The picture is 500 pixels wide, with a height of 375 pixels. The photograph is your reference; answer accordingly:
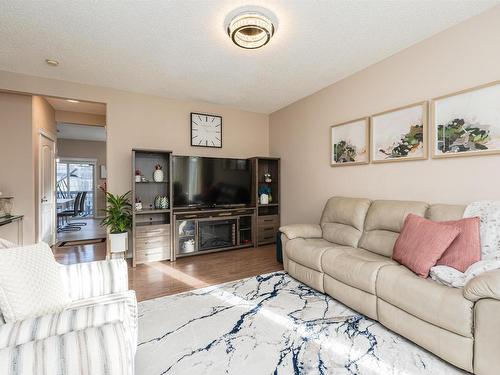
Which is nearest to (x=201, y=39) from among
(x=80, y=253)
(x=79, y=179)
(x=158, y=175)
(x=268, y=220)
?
(x=158, y=175)

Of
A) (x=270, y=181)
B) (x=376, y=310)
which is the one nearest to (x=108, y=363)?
(x=376, y=310)

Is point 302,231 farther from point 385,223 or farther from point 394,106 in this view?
point 394,106

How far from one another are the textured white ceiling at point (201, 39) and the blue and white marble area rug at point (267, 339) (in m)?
2.55

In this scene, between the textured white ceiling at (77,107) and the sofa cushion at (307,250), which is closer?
the sofa cushion at (307,250)

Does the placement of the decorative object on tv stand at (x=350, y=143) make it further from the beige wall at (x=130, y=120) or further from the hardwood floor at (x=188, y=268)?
the beige wall at (x=130, y=120)

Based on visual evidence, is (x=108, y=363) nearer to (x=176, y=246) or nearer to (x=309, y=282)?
(x=309, y=282)

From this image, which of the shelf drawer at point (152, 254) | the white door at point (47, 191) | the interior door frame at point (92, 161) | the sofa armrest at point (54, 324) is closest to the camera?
the sofa armrest at point (54, 324)

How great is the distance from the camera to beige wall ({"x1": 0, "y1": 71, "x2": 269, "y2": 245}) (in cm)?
340

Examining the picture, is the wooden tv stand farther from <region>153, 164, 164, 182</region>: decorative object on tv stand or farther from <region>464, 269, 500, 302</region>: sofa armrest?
<region>464, 269, 500, 302</region>: sofa armrest

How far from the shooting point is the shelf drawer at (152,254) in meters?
3.60

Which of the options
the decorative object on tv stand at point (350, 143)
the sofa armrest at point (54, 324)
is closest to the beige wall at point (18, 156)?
the sofa armrest at point (54, 324)

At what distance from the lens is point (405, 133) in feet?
8.94

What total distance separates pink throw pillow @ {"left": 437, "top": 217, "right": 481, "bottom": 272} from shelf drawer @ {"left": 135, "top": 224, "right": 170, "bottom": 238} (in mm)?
3265

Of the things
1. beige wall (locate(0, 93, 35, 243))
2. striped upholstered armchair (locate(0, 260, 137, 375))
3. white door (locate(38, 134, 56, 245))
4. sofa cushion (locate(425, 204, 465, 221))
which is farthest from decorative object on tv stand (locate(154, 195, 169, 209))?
sofa cushion (locate(425, 204, 465, 221))
